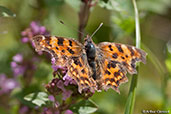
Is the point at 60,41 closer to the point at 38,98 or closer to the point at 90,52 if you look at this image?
the point at 90,52

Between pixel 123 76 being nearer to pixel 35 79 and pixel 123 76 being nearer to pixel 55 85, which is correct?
pixel 55 85

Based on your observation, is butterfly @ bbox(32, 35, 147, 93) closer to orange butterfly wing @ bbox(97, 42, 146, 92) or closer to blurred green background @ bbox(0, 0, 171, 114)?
orange butterfly wing @ bbox(97, 42, 146, 92)

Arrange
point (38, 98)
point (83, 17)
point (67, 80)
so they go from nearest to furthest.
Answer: point (67, 80) < point (38, 98) < point (83, 17)

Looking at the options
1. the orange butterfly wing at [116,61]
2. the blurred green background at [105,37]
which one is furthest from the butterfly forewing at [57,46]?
the blurred green background at [105,37]

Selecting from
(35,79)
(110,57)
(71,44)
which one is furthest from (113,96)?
(71,44)

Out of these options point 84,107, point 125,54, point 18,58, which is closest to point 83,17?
point 125,54

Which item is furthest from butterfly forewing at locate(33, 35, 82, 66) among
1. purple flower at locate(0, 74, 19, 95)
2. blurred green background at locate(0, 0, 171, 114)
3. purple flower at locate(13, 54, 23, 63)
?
purple flower at locate(0, 74, 19, 95)
